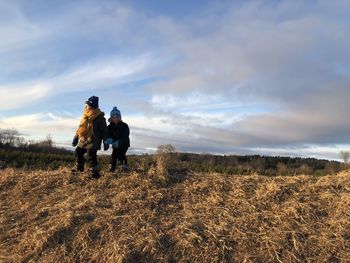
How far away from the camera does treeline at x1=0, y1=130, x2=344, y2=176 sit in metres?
10.2

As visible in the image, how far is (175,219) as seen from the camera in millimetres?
7121

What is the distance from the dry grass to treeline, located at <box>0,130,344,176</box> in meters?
1.19

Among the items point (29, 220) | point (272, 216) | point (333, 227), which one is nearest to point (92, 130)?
point (29, 220)

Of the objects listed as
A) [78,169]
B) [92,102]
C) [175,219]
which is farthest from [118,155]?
[175,219]

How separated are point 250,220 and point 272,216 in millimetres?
325

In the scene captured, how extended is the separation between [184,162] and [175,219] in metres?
5.58

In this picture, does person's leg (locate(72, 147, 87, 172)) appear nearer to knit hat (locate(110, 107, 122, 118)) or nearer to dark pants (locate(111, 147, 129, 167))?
dark pants (locate(111, 147, 129, 167))

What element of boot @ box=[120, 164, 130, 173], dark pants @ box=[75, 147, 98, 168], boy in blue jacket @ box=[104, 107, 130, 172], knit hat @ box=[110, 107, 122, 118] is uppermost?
knit hat @ box=[110, 107, 122, 118]

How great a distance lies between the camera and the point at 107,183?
28.5 ft

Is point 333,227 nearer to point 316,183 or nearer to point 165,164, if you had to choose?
point 316,183

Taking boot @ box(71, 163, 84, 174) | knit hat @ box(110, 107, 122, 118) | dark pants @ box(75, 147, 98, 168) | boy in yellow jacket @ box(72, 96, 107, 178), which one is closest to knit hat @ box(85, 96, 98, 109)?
boy in yellow jacket @ box(72, 96, 107, 178)

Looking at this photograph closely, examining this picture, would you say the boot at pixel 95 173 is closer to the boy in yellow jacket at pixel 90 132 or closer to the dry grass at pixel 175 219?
the dry grass at pixel 175 219

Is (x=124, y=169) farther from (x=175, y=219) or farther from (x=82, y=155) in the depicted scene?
(x=175, y=219)

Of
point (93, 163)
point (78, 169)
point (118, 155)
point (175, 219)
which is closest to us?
point (175, 219)
